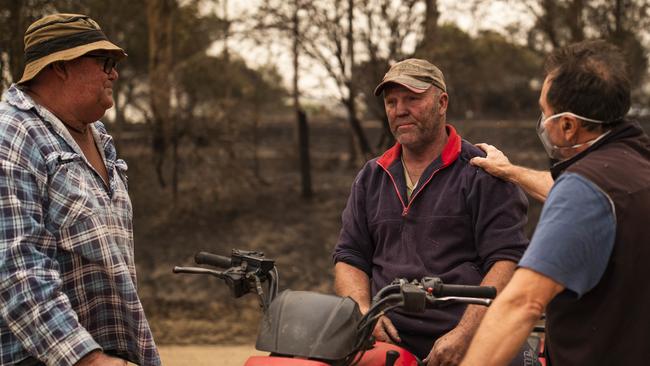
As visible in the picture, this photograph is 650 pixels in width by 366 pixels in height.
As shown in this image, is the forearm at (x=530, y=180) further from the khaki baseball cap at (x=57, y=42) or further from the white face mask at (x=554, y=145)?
the khaki baseball cap at (x=57, y=42)

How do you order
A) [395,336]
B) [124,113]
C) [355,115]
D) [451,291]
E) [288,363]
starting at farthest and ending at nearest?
[124,113] < [355,115] < [395,336] < [451,291] < [288,363]

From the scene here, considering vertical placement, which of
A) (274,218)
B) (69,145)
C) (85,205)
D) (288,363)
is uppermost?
(69,145)

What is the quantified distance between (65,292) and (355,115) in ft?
23.5

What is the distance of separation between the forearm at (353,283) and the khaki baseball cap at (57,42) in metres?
1.38

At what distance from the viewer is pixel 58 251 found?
2.65 meters

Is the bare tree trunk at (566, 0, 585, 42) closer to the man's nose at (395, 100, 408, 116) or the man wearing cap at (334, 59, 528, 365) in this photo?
the man wearing cap at (334, 59, 528, 365)

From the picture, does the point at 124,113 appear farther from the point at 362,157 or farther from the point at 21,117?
the point at 21,117

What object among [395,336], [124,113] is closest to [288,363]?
[395,336]

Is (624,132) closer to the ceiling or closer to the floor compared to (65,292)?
closer to the ceiling

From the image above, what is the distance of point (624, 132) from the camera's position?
2336 mm

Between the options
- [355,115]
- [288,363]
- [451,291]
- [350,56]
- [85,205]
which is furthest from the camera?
[355,115]

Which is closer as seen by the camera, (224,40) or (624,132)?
(624,132)

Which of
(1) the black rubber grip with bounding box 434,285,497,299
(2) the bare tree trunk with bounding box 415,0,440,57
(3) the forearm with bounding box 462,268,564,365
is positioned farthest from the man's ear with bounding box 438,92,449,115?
(2) the bare tree trunk with bounding box 415,0,440,57

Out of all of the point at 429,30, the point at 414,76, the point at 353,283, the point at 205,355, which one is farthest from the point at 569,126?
the point at 429,30
